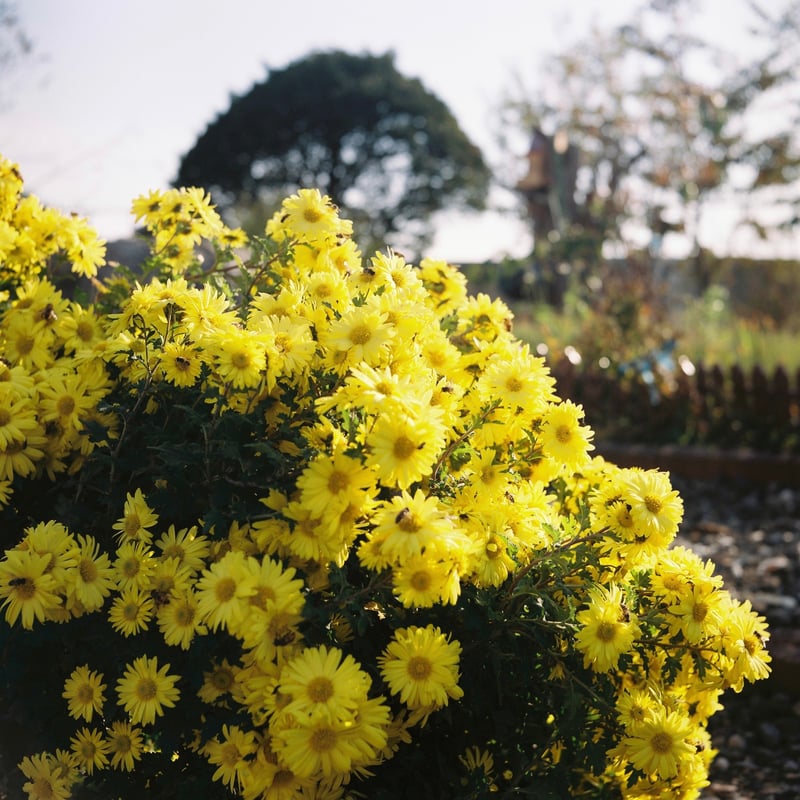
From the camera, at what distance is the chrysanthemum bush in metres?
1.45

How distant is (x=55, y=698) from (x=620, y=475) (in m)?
1.23

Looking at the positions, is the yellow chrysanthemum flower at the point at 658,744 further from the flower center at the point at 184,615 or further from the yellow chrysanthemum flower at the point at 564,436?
the flower center at the point at 184,615

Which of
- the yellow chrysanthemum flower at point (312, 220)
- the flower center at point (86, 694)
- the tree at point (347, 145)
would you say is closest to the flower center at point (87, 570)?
the flower center at point (86, 694)

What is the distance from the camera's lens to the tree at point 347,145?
977 inches

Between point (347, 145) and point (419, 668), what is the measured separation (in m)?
25.4

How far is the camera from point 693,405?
22.7 feet

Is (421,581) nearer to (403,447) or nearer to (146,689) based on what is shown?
(403,447)

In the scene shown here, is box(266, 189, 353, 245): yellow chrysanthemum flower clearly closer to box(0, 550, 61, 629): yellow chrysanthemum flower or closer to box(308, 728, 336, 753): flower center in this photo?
box(0, 550, 61, 629): yellow chrysanthemum flower

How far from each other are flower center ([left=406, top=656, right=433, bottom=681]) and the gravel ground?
168cm

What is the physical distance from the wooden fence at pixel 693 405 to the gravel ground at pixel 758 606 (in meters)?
0.69

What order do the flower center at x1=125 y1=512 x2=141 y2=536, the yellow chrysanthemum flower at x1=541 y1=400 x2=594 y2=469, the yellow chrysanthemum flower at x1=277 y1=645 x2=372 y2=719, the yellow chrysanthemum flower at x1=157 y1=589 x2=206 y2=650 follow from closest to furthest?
the yellow chrysanthemum flower at x1=277 y1=645 x2=372 y2=719 < the yellow chrysanthemum flower at x1=157 y1=589 x2=206 y2=650 < the flower center at x1=125 y1=512 x2=141 y2=536 < the yellow chrysanthemum flower at x1=541 y1=400 x2=594 y2=469

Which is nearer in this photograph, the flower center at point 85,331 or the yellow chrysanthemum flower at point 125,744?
the yellow chrysanthemum flower at point 125,744

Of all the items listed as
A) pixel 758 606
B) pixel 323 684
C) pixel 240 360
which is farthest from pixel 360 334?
pixel 758 606

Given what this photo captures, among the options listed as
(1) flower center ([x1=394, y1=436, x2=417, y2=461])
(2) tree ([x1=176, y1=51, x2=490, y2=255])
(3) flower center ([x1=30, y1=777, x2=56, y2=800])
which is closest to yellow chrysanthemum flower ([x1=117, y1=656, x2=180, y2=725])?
(3) flower center ([x1=30, y1=777, x2=56, y2=800])
